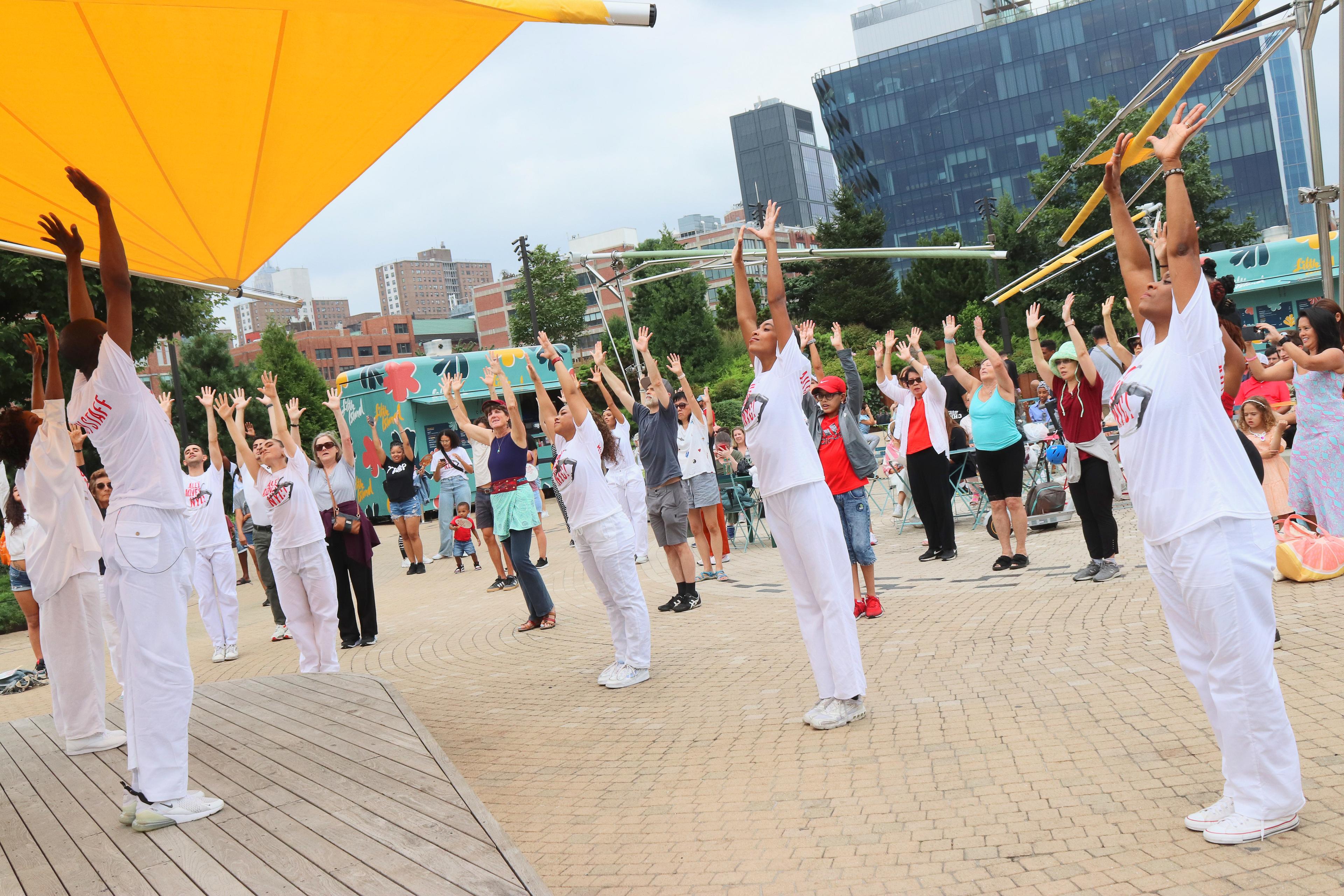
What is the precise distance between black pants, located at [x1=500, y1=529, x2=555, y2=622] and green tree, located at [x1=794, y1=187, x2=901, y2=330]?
1810 inches

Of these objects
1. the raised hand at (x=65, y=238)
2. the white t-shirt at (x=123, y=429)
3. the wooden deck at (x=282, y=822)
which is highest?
the raised hand at (x=65, y=238)

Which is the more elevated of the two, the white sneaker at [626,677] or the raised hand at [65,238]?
the raised hand at [65,238]

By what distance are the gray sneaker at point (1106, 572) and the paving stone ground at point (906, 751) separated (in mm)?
165

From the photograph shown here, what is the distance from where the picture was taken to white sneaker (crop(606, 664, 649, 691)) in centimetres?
693

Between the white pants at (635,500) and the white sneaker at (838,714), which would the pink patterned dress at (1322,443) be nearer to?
the white sneaker at (838,714)

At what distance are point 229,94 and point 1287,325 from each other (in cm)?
2602

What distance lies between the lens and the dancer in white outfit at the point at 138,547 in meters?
4.05

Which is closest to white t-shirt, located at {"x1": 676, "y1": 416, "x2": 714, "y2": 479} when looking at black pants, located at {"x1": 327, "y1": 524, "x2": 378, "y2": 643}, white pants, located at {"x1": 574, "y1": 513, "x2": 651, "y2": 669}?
black pants, located at {"x1": 327, "y1": 524, "x2": 378, "y2": 643}

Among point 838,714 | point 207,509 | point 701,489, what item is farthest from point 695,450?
point 838,714

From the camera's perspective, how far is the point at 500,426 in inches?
366

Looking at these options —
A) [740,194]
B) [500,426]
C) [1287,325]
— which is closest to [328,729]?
[500,426]

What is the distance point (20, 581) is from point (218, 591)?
5.82 ft

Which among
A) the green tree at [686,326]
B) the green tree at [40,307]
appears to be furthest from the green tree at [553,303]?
the green tree at [40,307]

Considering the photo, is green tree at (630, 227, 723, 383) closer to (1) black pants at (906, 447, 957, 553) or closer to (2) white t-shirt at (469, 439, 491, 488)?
(2) white t-shirt at (469, 439, 491, 488)
